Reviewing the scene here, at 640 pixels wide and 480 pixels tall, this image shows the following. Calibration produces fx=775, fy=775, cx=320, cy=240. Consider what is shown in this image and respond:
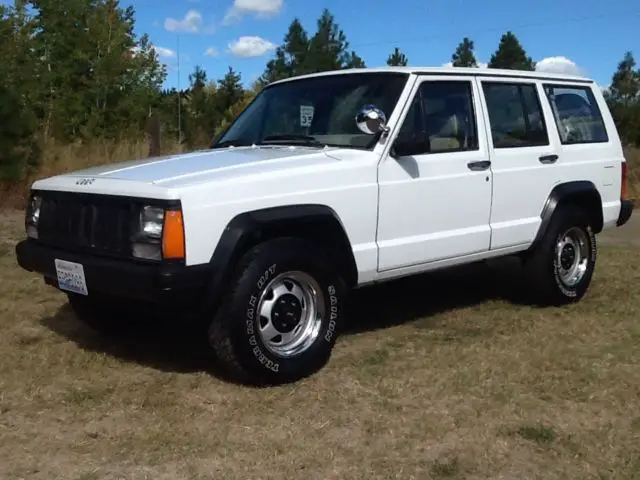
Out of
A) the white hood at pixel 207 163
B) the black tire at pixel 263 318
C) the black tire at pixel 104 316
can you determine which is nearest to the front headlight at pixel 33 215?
the white hood at pixel 207 163

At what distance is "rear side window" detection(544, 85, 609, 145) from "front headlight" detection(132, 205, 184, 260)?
3565 mm

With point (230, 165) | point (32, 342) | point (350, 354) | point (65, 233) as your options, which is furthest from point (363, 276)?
point (32, 342)

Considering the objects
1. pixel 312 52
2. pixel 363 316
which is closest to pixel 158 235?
pixel 363 316

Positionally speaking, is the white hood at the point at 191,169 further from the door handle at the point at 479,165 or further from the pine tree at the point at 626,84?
the pine tree at the point at 626,84

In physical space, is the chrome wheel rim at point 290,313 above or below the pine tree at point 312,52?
below

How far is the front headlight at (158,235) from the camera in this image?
3.85 m

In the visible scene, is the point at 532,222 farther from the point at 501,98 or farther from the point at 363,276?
the point at 363,276

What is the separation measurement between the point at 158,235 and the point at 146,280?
23 centimetres

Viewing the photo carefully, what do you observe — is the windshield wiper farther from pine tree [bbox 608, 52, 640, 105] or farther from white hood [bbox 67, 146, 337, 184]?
pine tree [bbox 608, 52, 640, 105]

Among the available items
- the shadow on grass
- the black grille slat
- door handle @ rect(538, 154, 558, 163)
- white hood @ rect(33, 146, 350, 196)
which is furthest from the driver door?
the black grille slat

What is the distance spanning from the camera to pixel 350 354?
16.3 feet

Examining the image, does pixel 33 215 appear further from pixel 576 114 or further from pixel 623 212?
pixel 623 212

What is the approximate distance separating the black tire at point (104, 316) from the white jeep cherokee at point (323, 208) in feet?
0.05

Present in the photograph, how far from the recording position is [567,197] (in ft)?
19.9
